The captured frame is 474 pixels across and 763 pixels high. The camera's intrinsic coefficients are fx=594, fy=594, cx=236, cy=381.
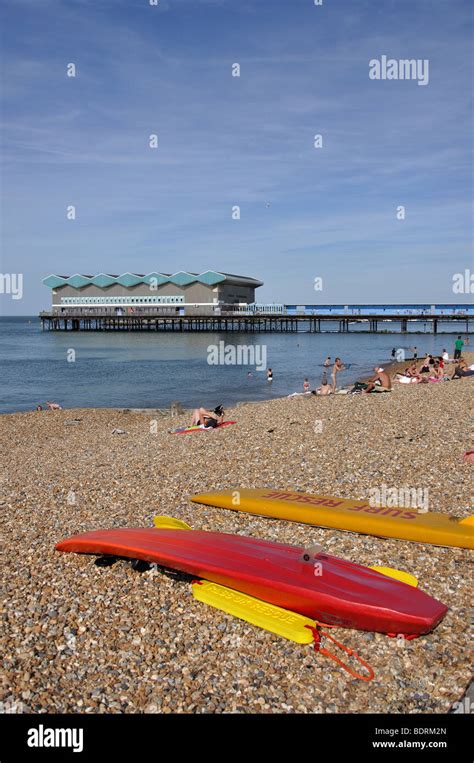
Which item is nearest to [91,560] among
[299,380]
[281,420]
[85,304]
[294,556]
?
[294,556]

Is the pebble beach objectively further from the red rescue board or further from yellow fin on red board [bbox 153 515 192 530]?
yellow fin on red board [bbox 153 515 192 530]

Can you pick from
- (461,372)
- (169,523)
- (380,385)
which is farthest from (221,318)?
(169,523)

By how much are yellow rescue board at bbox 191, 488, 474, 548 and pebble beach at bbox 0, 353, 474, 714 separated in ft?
0.38

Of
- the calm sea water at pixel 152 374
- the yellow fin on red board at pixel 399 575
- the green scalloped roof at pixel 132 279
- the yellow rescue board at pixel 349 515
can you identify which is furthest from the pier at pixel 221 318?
the yellow fin on red board at pixel 399 575

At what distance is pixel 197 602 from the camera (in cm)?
539

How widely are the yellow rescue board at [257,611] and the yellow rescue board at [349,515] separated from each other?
2024 millimetres

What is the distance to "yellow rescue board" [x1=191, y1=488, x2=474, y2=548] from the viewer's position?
21.4 feet

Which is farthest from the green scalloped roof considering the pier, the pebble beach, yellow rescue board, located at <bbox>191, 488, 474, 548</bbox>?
yellow rescue board, located at <bbox>191, 488, 474, 548</bbox>

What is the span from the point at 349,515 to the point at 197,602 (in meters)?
2.40

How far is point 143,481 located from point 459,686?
6139 millimetres

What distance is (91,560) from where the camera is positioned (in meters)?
6.30

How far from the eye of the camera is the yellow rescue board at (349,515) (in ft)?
21.4

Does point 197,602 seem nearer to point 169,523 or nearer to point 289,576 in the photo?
point 289,576
